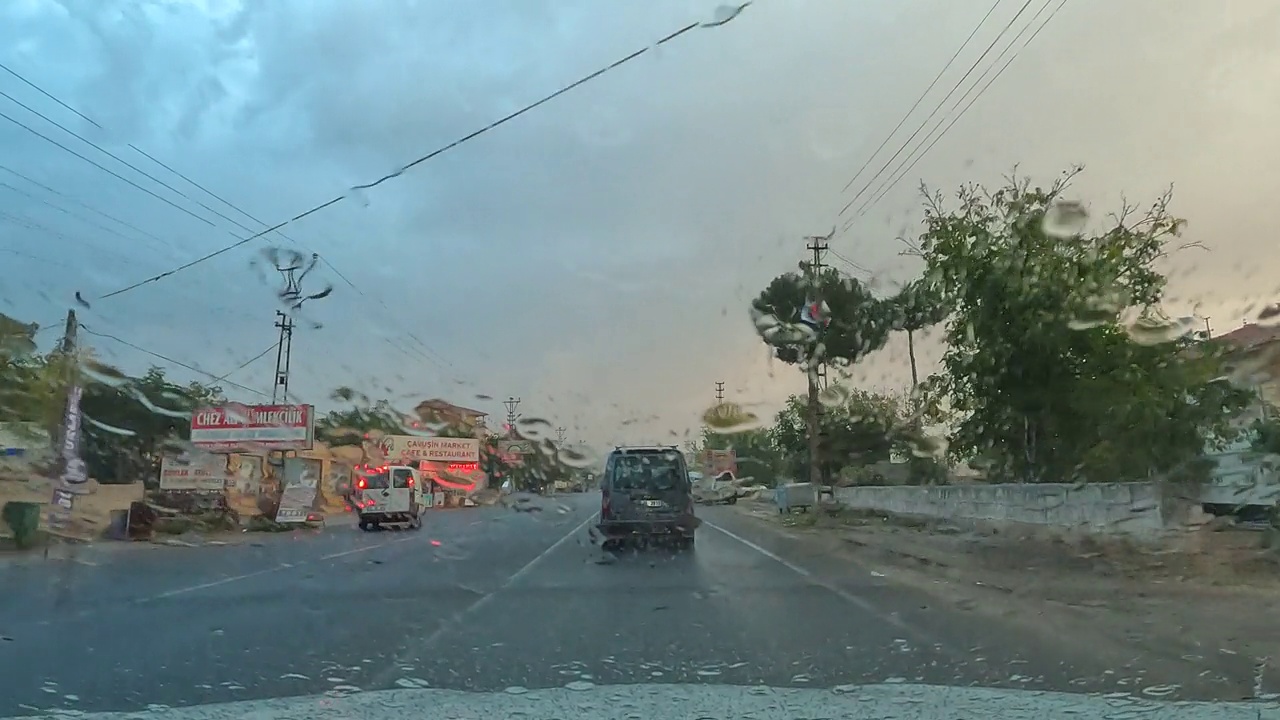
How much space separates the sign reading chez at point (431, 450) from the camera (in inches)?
1661

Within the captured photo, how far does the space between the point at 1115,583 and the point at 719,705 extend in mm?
10177

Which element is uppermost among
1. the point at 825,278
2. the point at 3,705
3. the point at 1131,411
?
the point at 825,278

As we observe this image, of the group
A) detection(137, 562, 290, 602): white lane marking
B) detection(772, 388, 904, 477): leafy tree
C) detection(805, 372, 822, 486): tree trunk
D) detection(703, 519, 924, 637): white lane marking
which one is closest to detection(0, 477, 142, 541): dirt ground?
detection(137, 562, 290, 602): white lane marking

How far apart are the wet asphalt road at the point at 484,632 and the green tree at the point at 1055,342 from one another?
8435mm

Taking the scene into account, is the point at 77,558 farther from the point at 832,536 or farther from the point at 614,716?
the point at 614,716

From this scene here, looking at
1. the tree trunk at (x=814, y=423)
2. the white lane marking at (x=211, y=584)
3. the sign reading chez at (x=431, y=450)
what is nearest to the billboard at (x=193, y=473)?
the sign reading chez at (x=431, y=450)

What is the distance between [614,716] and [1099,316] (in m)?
21.0

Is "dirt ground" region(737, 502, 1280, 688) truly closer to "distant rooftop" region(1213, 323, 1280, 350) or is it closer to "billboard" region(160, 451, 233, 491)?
"distant rooftop" region(1213, 323, 1280, 350)

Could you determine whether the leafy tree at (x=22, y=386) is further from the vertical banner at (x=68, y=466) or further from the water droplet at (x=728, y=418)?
the water droplet at (x=728, y=418)

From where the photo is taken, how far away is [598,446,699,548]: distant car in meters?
22.9

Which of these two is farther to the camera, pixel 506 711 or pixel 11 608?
pixel 11 608

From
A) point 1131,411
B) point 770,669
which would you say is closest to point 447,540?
point 1131,411

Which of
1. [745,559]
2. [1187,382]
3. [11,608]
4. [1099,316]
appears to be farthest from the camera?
[1099,316]

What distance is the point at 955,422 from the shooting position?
27766 mm
